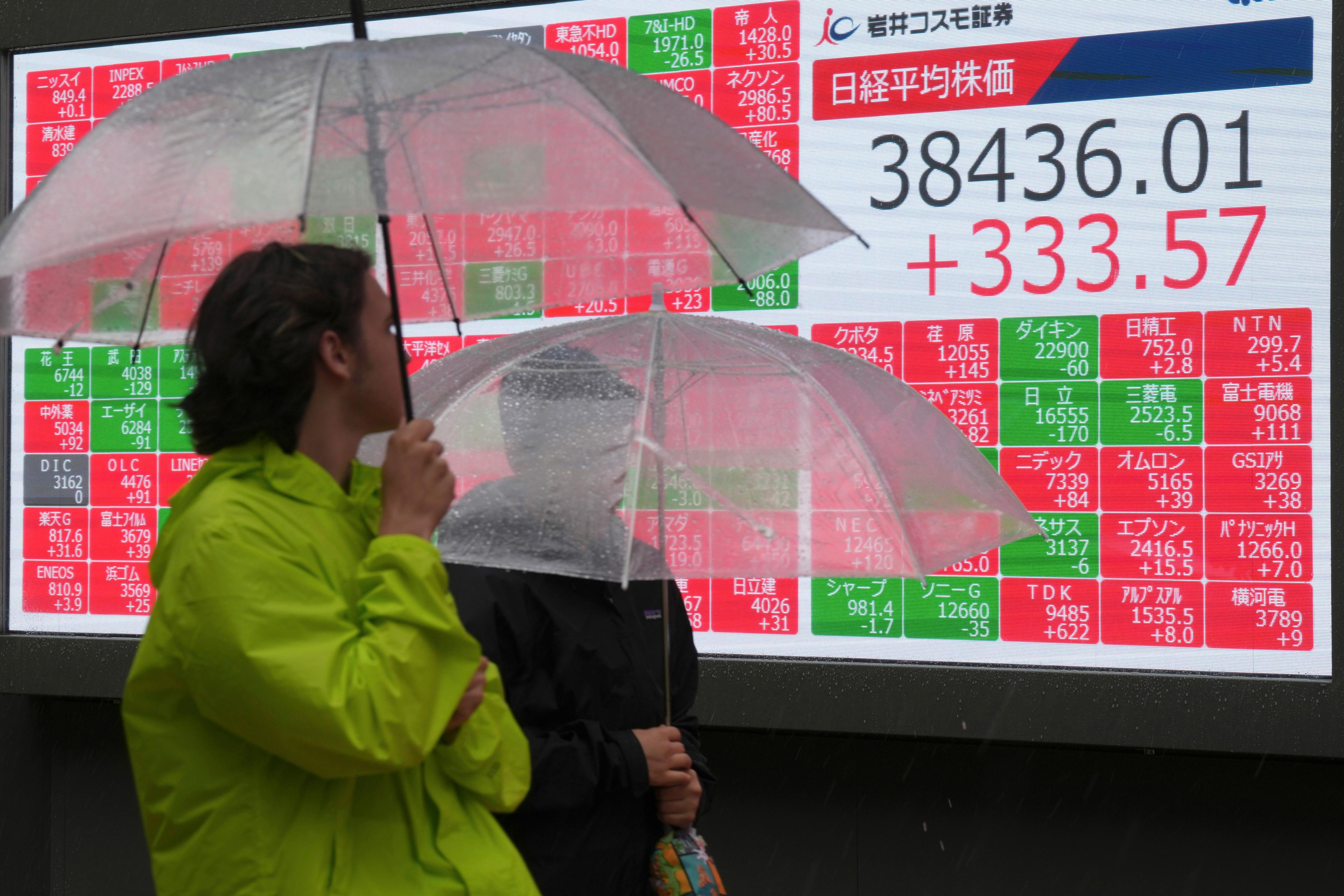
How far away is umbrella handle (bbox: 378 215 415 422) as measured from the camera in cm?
156

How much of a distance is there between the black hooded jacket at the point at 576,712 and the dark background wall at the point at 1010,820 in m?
1.58

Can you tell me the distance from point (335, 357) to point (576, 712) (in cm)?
85

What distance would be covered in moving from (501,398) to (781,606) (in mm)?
1754

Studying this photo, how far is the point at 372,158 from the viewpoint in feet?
5.07

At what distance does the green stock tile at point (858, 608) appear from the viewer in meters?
3.50

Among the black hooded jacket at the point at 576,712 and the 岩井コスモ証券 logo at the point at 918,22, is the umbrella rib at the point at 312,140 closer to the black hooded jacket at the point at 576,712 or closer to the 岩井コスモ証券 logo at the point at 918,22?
the black hooded jacket at the point at 576,712

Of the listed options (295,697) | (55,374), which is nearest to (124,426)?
(55,374)

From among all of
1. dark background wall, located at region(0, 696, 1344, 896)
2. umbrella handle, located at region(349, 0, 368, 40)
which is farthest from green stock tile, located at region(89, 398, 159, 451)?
umbrella handle, located at region(349, 0, 368, 40)

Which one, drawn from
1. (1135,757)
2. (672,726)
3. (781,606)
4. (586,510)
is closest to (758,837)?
(781,606)

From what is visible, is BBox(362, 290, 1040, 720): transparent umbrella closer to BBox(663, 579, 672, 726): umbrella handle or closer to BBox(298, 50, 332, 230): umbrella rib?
BBox(663, 579, 672, 726): umbrella handle

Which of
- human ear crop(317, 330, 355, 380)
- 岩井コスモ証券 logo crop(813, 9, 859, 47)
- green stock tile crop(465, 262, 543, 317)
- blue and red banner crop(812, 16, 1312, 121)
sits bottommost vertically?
human ear crop(317, 330, 355, 380)

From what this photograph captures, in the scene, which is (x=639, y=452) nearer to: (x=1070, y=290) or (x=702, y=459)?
(x=702, y=459)

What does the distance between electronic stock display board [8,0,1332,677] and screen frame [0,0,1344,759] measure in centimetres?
5

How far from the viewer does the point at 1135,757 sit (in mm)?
3537
